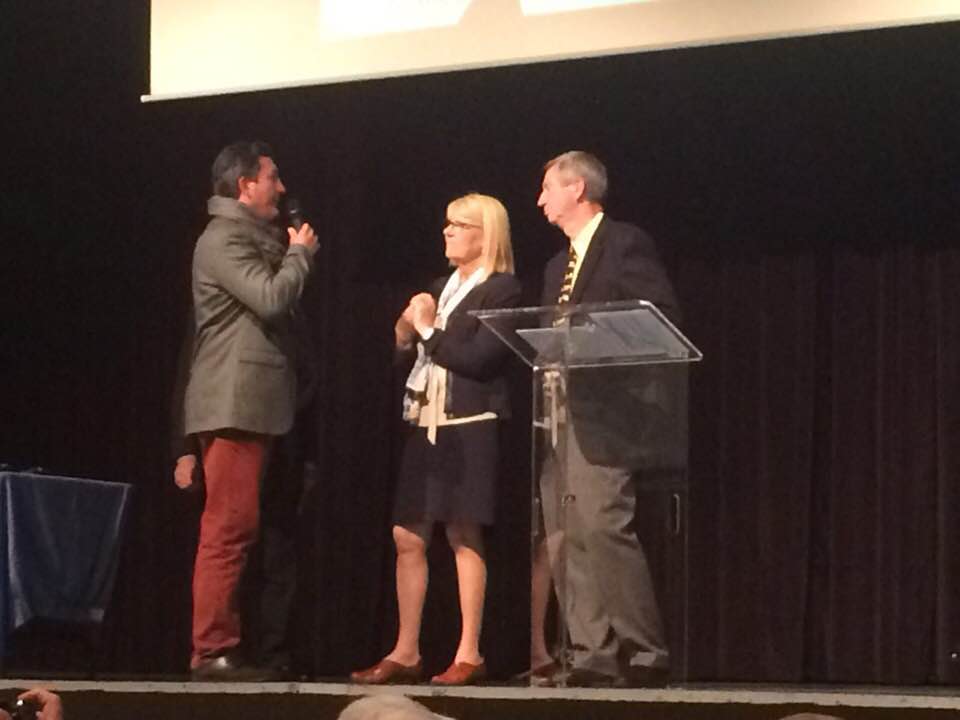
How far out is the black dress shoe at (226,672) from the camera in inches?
168

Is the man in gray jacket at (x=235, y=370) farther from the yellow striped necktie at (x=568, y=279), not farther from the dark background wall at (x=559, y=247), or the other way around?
the dark background wall at (x=559, y=247)

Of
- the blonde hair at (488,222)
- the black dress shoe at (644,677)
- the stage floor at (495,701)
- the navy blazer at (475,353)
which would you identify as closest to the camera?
the stage floor at (495,701)

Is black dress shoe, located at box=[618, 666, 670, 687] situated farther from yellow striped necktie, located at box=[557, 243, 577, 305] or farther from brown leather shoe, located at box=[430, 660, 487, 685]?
yellow striped necktie, located at box=[557, 243, 577, 305]

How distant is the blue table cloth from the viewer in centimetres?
462

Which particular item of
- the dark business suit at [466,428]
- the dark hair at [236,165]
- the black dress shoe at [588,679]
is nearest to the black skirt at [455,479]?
the dark business suit at [466,428]

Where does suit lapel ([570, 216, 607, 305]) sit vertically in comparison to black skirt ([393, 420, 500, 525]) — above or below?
above

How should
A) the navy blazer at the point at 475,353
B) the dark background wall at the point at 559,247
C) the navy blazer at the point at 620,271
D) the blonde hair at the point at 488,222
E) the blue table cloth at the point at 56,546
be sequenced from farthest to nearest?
the dark background wall at the point at 559,247
the blue table cloth at the point at 56,546
the blonde hair at the point at 488,222
the navy blazer at the point at 475,353
the navy blazer at the point at 620,271

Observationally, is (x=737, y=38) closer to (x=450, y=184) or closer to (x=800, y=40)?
(x=800, y=40)

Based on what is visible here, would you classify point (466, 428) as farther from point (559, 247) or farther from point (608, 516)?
point (559, 247)

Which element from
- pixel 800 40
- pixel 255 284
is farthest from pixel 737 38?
pixel 255 284

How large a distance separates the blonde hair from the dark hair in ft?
1.84

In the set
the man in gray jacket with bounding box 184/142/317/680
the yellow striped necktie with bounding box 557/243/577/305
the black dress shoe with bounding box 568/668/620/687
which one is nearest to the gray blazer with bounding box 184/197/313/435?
the man in gray jacket with bounding box 184/142/317/680

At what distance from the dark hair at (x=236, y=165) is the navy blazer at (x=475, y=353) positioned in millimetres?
681

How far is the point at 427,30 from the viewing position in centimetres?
491
